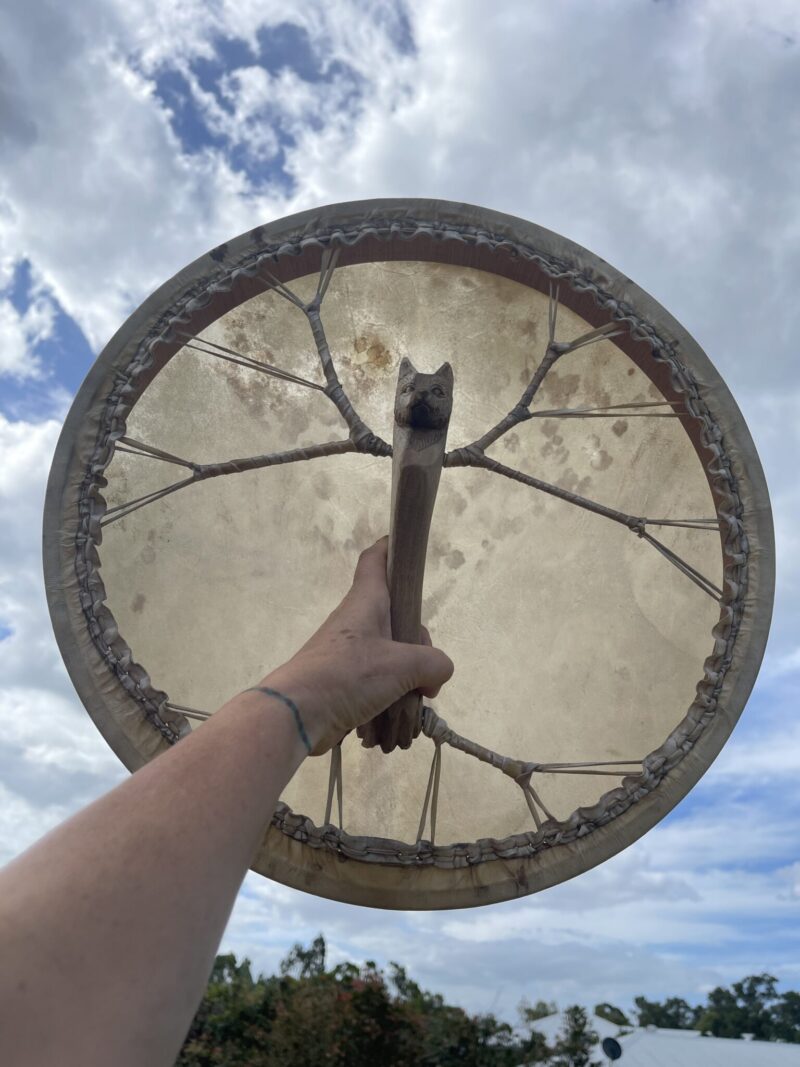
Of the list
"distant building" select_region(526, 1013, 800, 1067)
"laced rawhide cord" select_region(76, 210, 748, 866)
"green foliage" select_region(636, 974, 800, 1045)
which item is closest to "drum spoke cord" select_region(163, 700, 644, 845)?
"laced rawhide cord" select_region(76, 210, 748, 866)

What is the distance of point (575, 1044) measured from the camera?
981 cm

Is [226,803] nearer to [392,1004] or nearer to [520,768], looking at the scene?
[520,768]

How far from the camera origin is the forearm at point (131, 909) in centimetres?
149

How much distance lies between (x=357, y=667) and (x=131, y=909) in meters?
1.16

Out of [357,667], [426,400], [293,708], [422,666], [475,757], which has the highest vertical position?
[426,400]

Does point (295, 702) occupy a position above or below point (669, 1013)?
below

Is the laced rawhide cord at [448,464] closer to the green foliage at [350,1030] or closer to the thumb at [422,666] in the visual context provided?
the thumb at [422,666]

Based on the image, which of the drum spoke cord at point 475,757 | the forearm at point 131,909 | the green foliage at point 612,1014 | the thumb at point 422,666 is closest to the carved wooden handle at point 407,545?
the thumb at point 422,666

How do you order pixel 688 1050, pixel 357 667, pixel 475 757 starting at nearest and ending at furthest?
pixel 357 667 → pixel 475 757 → pixel 688 1050

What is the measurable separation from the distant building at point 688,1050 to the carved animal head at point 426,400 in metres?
11.7

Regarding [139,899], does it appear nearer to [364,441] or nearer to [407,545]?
[407,545]

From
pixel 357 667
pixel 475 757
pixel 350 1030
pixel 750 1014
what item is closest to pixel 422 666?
pixel 357 667

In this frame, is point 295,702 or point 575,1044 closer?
point 295,702

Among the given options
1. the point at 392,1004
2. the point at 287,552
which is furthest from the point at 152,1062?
the point at 392,1004
